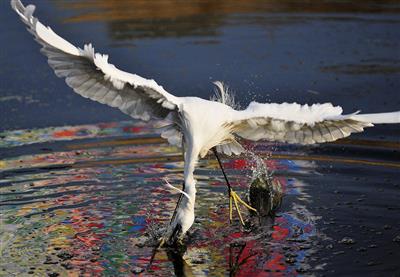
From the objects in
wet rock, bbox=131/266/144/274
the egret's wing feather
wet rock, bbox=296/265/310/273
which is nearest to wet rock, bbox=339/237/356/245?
wet rock, bbox=296/265/310/273

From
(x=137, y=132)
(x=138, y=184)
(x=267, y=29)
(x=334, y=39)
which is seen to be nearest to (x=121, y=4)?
(x=267, y=29)

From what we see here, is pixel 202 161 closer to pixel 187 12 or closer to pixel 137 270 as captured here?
pixel 137 270

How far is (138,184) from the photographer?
9000 millimetres

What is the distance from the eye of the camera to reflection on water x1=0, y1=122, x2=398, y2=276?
7.04 m

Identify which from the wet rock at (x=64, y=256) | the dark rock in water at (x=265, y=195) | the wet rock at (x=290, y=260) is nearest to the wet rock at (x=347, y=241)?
the wet rock at (x=290, y=260)

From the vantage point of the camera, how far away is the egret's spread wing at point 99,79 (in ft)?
22.9

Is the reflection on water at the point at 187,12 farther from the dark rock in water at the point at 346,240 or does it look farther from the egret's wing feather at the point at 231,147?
the dark rock in water at the point at 346,240

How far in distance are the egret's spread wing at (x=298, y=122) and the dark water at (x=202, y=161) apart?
85 cm

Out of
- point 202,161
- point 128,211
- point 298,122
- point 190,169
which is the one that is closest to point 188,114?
point 190,169

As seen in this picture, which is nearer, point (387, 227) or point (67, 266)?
Answer: point (67, 266)

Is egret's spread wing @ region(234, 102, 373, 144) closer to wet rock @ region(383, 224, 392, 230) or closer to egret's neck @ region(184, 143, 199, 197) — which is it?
egret's neck @ region(184, 143, 199, 197)

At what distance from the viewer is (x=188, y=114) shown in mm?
7242

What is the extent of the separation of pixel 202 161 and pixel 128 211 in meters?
1.87

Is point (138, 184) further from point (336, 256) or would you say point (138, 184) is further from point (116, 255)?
point (336, 256)
